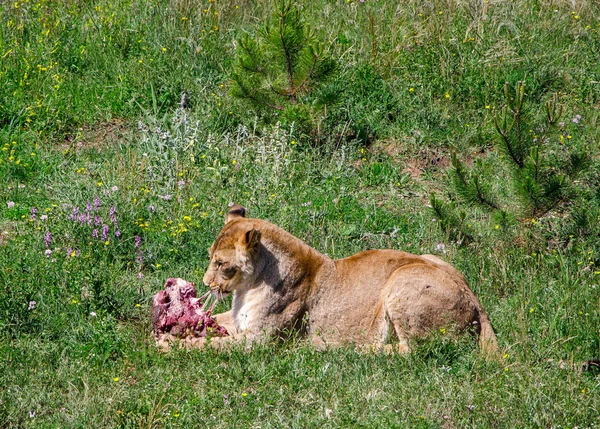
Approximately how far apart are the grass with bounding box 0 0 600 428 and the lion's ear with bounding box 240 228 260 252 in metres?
0.84

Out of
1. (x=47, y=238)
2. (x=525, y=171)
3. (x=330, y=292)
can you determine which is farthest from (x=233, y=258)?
(x=525, y=171)

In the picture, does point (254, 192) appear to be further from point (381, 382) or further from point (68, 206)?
point (381, 382)

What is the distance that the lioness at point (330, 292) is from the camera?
7.92m

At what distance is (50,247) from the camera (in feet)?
30.1

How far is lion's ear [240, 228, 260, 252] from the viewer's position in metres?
7.90

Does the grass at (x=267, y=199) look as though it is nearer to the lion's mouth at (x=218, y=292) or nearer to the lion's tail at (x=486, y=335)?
the lion's tail at (x=486, y=335)

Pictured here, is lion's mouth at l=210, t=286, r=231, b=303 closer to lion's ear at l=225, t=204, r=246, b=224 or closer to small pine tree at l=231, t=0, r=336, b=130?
lion's ear at l=225, t=204, r=246, b=224

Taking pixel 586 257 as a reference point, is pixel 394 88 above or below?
above

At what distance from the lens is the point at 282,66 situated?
1154cm

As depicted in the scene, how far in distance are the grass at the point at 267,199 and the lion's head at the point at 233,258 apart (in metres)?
0.66

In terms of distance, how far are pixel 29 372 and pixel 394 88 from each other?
6972mm

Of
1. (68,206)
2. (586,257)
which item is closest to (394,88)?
(586,257)

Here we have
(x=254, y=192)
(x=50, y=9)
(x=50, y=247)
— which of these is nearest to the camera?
(x=50, y=247)

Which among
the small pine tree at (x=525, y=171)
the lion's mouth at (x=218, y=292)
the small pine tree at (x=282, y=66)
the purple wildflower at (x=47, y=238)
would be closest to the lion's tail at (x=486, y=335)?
the small pine tree at (x=525, y=171)
